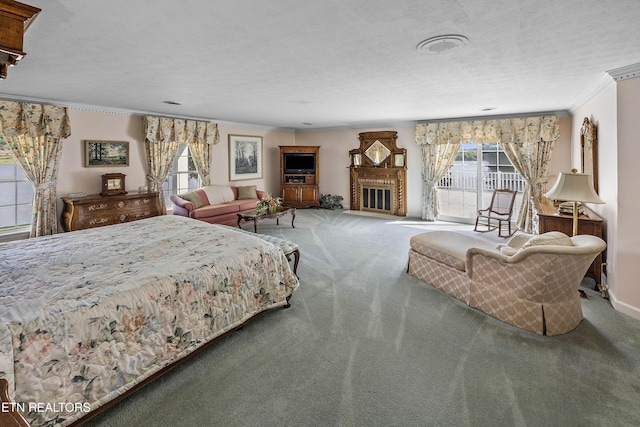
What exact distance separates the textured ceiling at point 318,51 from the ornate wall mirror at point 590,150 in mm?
503

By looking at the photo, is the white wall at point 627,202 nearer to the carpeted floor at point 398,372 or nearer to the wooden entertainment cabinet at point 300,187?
the carpeted floor at point 398,372

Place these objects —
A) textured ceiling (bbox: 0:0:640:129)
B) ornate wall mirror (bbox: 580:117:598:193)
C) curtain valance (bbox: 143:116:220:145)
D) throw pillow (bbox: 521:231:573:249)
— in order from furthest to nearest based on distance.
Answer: curtain valance (bbox: 143:116:220:145), ornate wall mirror (bbox: 580:117:598:193), throw pillow (bbox: 521:231:573:249), textured ceiling (bbox: 0:0:640:129)

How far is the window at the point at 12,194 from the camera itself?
4.75 metres

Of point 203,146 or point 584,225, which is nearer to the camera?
point 584,225

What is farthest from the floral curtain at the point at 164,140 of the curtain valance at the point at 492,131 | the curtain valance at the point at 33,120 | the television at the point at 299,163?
the curtain valance at the point at 492,131

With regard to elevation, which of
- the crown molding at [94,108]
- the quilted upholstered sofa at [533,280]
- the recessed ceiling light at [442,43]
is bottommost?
the quilted upholstered sofa at [533,280]

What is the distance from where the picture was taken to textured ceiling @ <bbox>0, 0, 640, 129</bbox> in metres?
1.95

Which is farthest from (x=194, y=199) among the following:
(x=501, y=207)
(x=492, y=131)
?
(x=492, y=131)

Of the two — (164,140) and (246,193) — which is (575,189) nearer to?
(246,193)

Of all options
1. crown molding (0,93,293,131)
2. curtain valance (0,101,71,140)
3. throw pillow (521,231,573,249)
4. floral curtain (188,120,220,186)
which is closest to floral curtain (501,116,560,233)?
throw pillow (521,231,573,249)

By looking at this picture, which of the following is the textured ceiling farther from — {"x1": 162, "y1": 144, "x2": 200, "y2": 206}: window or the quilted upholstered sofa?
{"x1": 162, "y1": 144, "x2": 200, "y2": 206}: window

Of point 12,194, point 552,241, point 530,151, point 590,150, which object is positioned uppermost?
point 530,151

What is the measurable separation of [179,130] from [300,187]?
3.55 m

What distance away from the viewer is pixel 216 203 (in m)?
6.98
